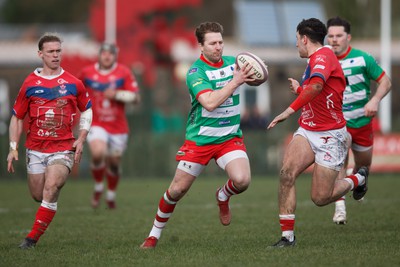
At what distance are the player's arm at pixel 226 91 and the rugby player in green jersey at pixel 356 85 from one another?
2.61m

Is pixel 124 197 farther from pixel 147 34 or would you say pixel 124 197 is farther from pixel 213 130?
pixel 147 34

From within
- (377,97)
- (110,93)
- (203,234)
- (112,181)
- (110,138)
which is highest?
(377,97)

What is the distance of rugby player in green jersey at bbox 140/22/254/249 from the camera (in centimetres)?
859

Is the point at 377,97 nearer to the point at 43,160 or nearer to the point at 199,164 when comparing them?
the point at 199,164

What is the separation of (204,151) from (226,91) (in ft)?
2.80

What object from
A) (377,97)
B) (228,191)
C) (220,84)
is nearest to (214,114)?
(220,84)

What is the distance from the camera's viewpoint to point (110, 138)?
13.6 meters

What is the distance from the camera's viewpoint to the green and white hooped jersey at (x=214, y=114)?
8609 mm

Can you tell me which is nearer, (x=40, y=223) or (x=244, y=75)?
(x=244, y=75)

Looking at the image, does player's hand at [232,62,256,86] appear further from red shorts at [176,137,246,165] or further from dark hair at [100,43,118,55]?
dark hair at [100,43,118,55]

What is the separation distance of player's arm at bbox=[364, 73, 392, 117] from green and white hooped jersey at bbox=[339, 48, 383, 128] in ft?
0.37

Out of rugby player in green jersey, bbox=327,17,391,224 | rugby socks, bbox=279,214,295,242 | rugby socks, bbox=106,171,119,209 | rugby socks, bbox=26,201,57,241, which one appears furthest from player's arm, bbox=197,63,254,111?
rugby socks, bbox=106,171,119,209

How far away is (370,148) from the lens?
10.7 m

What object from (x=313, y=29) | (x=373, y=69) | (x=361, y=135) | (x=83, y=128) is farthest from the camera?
(x=361, y=135)
